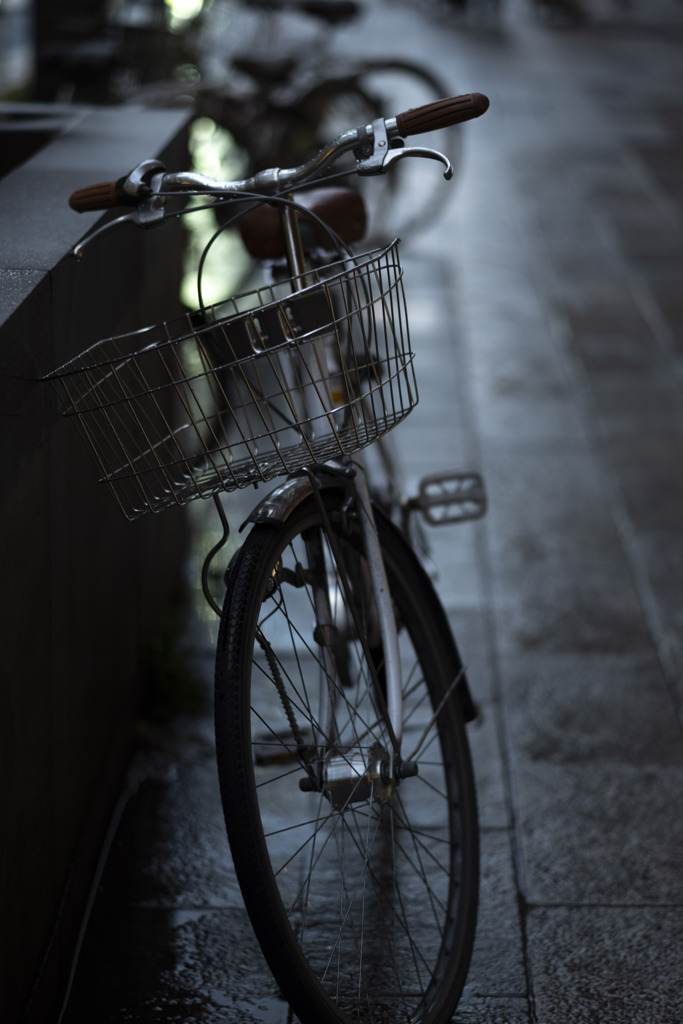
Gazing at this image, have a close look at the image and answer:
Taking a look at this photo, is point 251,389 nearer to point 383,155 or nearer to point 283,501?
point 283,501

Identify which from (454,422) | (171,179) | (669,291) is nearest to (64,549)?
(171,179)

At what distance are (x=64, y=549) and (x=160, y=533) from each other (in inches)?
45.0

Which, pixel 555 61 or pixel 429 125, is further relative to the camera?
pixel 555 61

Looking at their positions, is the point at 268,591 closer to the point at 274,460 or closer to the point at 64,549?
the point at 274,460

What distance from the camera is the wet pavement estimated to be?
235 cm

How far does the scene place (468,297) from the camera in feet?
21.5

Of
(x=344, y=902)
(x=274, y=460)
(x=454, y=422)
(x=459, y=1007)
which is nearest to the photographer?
(x=274, y=460)

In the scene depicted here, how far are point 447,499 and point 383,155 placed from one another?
1.25 metres

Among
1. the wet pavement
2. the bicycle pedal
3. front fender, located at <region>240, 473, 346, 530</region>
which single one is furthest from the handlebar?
the wet pavement

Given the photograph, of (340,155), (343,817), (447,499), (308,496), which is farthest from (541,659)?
(340,155)

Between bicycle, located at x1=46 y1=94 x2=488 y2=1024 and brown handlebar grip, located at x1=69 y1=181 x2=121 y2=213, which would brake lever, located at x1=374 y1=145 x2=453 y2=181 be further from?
brown handlebar grip, located at x1=69 y1=181 x2=121 y2=213

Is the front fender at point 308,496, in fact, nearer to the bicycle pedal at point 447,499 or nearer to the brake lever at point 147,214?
the brake lever at point 147,214

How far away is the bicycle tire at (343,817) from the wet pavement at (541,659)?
0.42ft

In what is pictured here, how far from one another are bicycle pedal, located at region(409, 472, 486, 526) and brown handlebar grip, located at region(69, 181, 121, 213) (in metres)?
1.15
